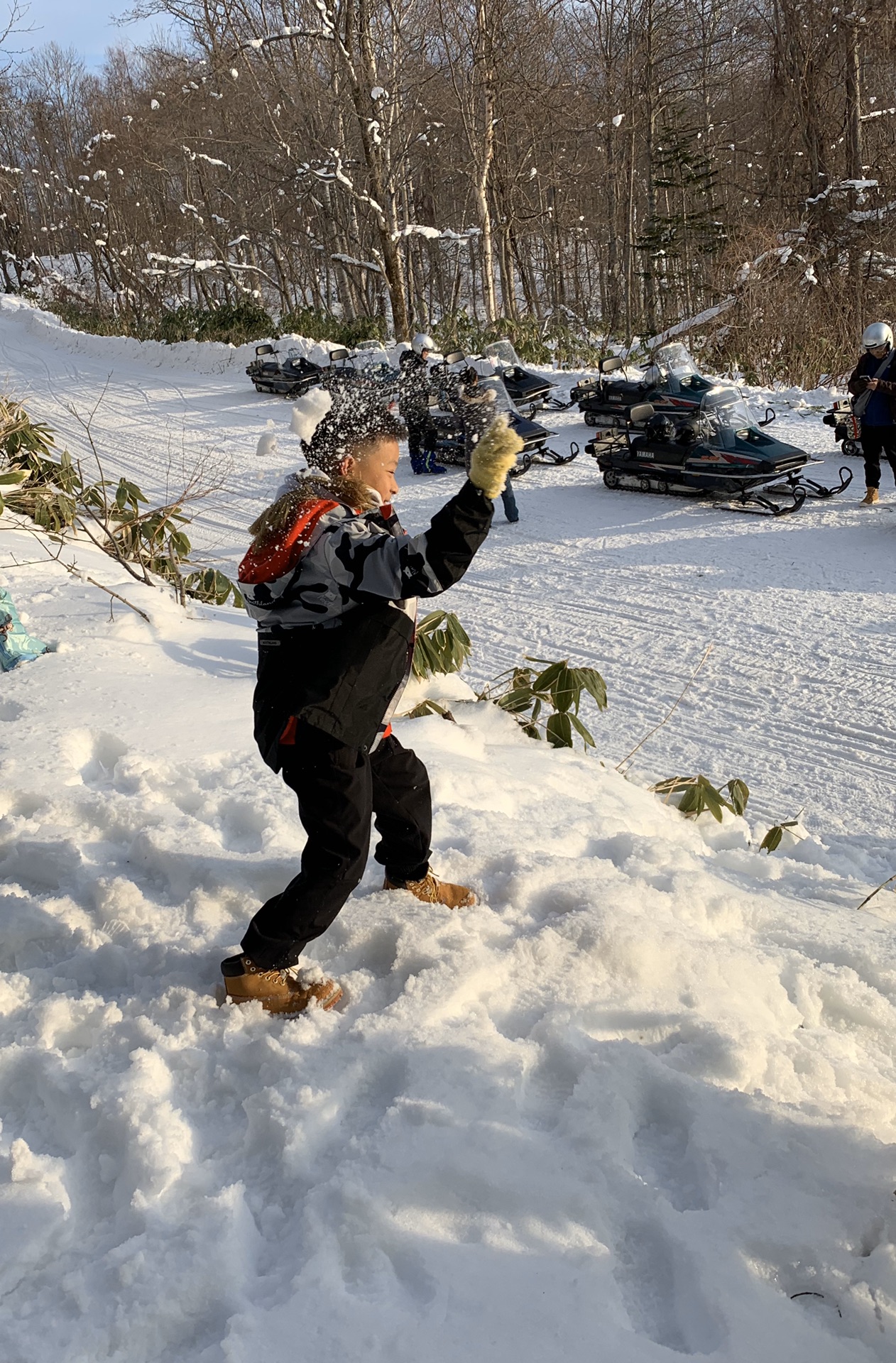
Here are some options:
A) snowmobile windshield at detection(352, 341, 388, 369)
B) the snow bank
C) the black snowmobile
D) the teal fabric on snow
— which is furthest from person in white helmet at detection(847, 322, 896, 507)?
the teal fabric on snow

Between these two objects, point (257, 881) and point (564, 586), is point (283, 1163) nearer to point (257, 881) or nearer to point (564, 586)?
point (257, 881)

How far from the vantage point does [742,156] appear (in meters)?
30.2

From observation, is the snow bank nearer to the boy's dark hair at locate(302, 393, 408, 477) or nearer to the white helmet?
the boy's dark hair at locate(302, 393, 408, 477)

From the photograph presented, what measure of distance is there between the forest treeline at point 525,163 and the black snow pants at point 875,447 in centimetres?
616

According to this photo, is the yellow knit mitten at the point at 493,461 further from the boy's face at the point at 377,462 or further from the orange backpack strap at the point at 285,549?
the orange backpack strap at the point at 285,549

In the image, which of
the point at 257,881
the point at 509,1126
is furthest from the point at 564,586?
the point at 509,1126

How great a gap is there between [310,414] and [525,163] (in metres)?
25.7

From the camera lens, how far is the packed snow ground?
1601 millimetres

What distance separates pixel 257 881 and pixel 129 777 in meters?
0.79

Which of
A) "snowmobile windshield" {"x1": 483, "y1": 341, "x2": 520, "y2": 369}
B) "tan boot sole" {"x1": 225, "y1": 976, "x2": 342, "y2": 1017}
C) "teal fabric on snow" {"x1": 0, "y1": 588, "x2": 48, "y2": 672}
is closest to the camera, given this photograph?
"tan boot sole" {"x1": 225, "y1": 976, "x2": 342, "y2": 1017}

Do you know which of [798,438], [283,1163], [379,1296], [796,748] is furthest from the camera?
[798,438]

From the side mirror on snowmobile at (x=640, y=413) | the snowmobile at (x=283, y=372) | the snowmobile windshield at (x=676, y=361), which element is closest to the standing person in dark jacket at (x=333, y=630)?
the side mirror on snowmobile at (x=640, y=413)

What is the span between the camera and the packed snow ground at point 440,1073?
5.25 ft

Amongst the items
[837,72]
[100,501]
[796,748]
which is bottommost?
[796,748]
